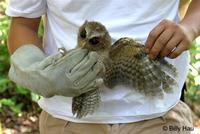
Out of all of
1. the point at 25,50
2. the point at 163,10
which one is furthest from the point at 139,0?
the point at 25,50

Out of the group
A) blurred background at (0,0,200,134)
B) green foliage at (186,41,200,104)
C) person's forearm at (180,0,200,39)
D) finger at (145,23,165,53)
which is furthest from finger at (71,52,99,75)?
blurred background at (0,0,200,134)

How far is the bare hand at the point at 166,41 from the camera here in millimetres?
1555

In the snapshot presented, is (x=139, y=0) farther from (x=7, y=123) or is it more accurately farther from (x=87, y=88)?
(x=7, y=123)

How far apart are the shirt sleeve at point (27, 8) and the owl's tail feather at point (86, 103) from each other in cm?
42

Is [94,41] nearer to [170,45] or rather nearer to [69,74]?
[69,74]

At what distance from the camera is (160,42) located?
5.09ft

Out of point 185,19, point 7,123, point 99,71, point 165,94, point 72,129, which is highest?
point 185,19

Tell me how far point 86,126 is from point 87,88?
0.89 ft

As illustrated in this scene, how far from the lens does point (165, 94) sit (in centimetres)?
174

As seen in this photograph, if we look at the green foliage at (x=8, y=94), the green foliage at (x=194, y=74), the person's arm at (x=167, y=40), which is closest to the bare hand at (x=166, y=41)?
the person's arm at (x=167, y=40)

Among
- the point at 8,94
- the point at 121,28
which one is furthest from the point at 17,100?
the point at 121,28

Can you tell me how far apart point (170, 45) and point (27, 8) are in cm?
56

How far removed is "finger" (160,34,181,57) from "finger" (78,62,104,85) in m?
0.19

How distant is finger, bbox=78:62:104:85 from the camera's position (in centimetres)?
153
